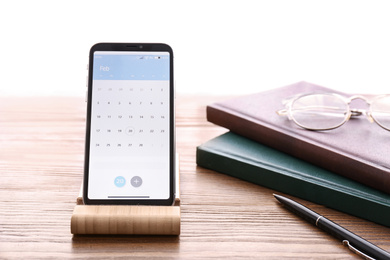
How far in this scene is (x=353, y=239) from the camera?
1.66 ft

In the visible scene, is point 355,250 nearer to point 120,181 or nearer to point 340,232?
point 340,232

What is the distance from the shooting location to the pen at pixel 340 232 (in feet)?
1.59

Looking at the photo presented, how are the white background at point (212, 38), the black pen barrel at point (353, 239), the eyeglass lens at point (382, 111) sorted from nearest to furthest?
the black pen barrel at point (353, 239) < the eyeglass lens at point (382, 111) < the white background at point (212, 38)

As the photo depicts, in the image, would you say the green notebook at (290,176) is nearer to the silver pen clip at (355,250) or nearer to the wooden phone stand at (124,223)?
the silver pen clip at (355,250)

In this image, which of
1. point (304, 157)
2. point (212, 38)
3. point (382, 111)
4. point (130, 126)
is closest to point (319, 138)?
point (304, 157)

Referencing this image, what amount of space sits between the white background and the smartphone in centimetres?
69

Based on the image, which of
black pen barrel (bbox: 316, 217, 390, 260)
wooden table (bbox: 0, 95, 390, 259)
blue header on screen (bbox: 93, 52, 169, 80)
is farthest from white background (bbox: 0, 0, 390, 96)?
black pen barrel (bbox: 316, 217, 390, 260)

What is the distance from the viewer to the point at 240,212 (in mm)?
581

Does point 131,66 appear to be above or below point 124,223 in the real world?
above

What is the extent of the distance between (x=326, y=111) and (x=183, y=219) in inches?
12.4

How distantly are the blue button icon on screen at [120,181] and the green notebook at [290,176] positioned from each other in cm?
17

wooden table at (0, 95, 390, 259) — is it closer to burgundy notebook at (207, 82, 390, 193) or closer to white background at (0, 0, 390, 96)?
burgundy notebook at (207, 82, 390, 193)

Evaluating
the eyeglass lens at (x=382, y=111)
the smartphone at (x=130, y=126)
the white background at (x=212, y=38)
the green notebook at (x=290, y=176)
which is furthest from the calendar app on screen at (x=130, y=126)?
the white background at (x=212, y=38)

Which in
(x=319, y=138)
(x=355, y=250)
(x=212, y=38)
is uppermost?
(x=212, y=38)
